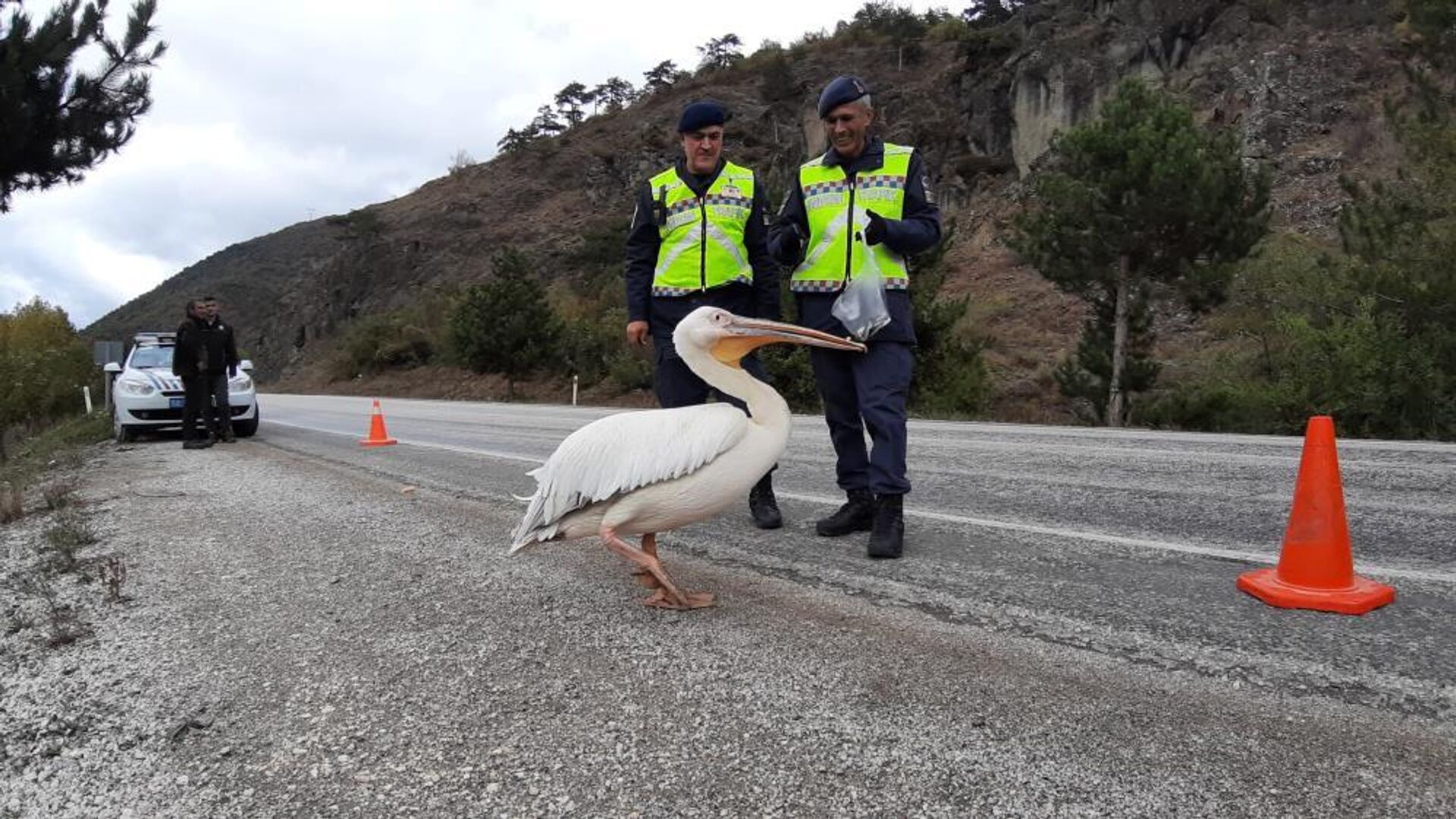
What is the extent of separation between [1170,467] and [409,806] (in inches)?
235

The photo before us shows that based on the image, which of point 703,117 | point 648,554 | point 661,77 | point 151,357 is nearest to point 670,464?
point 648,554

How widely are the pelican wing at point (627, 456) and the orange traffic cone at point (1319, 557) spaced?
2.04m

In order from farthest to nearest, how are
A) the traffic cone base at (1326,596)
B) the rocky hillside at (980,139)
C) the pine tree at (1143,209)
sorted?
the rocky hillside at (980,139)
the pine tree at (1143,209)
the traffic cone base at (1326,596)

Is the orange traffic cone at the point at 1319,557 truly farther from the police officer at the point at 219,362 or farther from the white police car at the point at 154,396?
the white police car at the point at 154,396

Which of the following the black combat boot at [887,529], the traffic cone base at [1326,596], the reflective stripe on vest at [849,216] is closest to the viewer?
the traffic cone base at [1326,596]

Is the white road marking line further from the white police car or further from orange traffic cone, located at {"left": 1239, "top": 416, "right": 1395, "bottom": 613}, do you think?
the white police car

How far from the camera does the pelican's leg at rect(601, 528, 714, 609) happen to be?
2984 millimetres

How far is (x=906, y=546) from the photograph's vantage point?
3871 mm

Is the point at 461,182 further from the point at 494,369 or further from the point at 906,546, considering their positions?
the point at 906,546

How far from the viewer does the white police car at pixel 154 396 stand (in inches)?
454

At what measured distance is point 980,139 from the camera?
132 feet

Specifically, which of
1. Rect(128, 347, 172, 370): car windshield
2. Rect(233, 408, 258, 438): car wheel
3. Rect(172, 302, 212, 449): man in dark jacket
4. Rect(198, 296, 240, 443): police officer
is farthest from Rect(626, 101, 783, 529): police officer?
Rect(128, 347, 172, 370): car windshield

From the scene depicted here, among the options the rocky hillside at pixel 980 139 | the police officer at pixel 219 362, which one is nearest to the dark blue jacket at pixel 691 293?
the police officer at pixel 219 362

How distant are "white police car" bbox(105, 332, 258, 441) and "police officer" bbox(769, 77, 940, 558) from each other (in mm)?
10358
